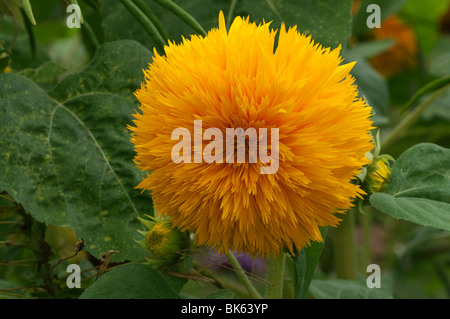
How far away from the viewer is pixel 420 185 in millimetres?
399

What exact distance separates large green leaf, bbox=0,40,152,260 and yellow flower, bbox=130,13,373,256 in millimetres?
89

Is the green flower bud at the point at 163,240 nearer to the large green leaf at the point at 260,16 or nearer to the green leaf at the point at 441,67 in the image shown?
the large green leaf at the point at 260,16

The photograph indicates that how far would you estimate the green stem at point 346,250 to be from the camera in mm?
650

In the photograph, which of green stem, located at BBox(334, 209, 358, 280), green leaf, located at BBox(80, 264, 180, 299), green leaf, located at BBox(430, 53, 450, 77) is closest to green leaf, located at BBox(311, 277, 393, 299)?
green stem, located at BBox(334, 209, 358, 280)

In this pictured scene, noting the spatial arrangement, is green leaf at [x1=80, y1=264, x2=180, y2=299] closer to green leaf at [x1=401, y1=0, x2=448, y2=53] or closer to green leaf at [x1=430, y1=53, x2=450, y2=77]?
green leaf at [x1=430, y1=53, x2=450, y2=77]

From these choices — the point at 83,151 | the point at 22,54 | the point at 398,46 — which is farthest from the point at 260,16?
the point at 398,46

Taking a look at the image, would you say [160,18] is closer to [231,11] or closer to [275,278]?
[231,11]

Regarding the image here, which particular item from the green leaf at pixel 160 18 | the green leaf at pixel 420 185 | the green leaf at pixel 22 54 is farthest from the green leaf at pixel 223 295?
the green leaf at pixel 22 54

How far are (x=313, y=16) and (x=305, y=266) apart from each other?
0.21 meters

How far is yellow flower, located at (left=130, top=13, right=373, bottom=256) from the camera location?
30 centimetres

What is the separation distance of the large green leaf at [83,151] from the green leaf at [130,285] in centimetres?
3

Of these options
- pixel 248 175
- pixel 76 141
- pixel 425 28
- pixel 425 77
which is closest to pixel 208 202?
pixel 248 175

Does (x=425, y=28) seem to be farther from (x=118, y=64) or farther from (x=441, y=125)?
(x=118, y=64)

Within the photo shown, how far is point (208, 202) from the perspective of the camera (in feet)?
1.03
